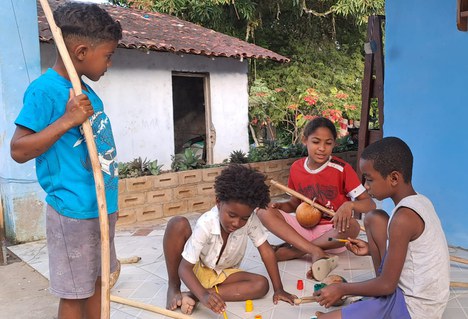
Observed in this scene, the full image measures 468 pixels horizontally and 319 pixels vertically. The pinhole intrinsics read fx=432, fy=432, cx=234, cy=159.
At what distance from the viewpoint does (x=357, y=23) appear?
39.7ft

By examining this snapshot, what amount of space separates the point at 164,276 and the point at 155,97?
14.0ft

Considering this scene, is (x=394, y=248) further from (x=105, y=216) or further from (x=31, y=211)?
(x=31, y=211)

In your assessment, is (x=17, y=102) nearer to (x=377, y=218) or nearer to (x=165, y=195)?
(x=165, y=195)

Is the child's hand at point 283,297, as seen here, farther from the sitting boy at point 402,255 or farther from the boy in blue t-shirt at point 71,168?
the boy in blue t-shirt at point 71,168

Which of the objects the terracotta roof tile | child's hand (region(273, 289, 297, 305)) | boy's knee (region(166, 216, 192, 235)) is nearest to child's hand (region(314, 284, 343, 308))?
child's hand (region(273, 289, 297, 305))

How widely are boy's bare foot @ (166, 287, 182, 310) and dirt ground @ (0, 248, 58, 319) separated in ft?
2.21

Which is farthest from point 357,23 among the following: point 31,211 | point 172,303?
point 172,303

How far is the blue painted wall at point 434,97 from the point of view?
10.9ft

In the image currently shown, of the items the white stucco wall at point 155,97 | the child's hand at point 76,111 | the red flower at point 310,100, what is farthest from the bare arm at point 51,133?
the red flower at point 310,100

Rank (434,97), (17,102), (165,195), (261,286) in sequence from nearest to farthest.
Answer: (261,286)
(434,97)
(17,102)
(165,195)

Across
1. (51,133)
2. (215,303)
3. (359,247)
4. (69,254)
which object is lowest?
(215,303)

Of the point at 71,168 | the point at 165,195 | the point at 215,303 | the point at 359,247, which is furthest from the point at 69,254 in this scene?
the point at 165,195

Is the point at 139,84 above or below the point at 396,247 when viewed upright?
above

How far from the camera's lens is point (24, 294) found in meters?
2.78
